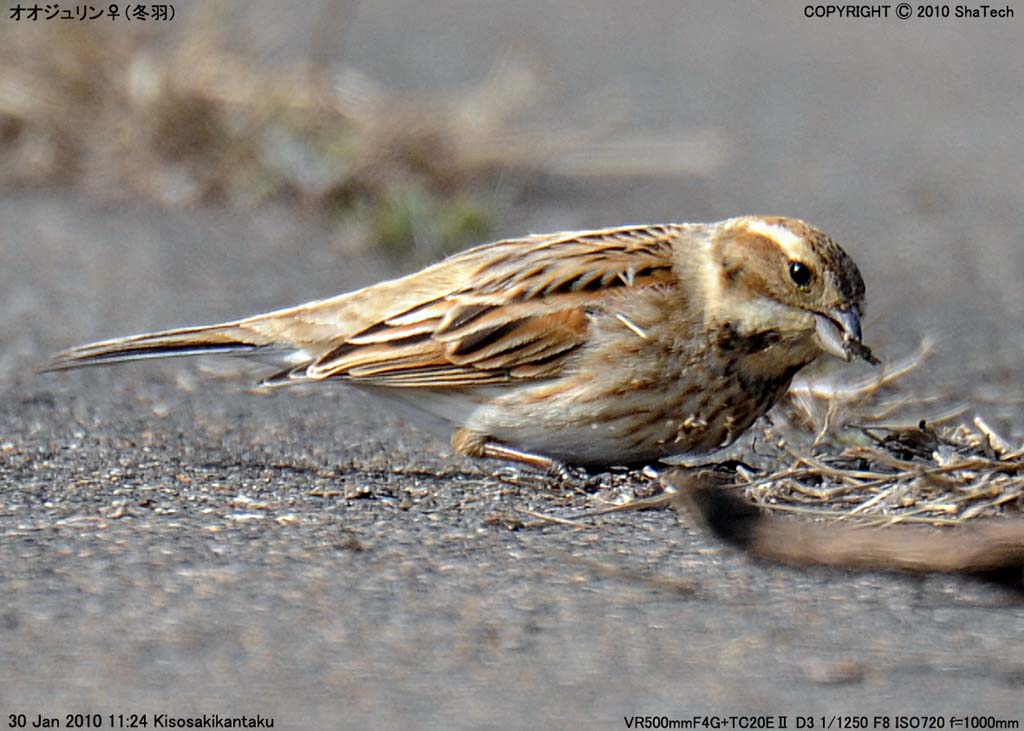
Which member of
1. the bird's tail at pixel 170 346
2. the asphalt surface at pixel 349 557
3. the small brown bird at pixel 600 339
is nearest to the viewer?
the asphalt surface at pixel 349 557

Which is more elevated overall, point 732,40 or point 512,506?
point 732,40

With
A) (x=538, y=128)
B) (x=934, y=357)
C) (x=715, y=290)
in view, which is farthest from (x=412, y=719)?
(x=538, y=128)

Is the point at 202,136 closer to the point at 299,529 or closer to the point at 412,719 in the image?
the point at 299,529

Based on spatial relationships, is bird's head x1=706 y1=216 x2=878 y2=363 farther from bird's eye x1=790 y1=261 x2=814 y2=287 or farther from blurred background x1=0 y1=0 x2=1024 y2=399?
blurred background x1=0 y1=0 x2=1024 y2=399

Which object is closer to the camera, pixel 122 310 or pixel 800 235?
pixel 800 235

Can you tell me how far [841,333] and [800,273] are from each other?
216 millimetres

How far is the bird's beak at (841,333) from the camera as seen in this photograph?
513cm

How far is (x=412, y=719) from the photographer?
3.54 metres

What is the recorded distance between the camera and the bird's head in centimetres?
518

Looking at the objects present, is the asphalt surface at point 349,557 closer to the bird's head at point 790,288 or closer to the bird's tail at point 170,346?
the bird's tail at point 170,346

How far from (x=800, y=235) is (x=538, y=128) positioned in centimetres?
575

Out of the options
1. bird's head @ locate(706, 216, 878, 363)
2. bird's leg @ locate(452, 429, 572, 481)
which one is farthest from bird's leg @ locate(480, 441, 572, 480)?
bird's head @ locate(706, 216, 878, 363)

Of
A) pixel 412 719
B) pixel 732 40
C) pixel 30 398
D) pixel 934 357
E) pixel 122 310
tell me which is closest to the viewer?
pixel 412 719

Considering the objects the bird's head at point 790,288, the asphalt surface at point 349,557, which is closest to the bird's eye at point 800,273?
the bird's head at point 790,288
